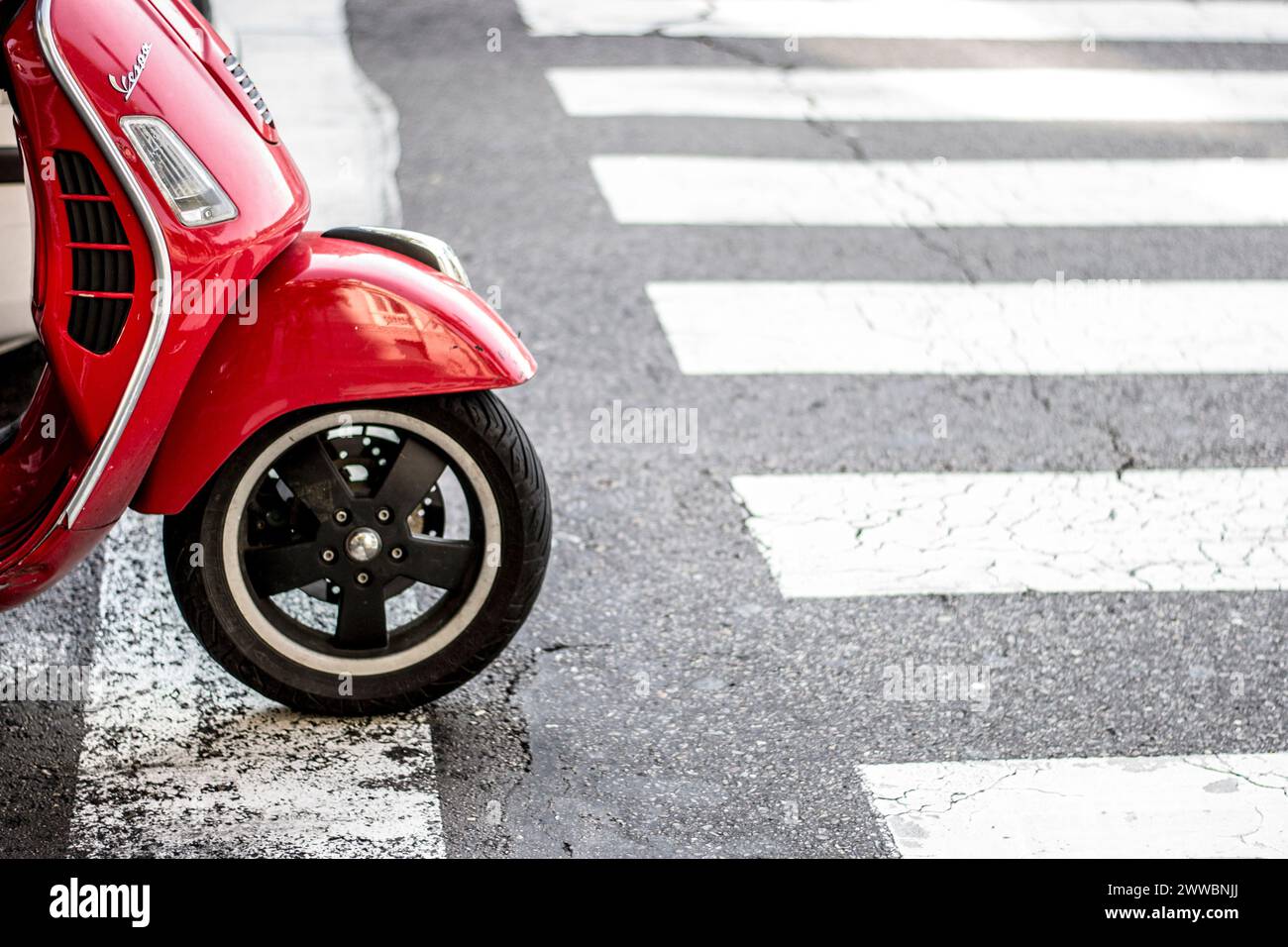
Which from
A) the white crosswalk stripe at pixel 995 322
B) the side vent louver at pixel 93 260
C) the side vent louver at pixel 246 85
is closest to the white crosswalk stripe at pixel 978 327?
the white crosswalk stripe at pixel 995 322

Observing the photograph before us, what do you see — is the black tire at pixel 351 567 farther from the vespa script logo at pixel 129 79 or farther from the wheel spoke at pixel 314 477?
→ the vespa script logo at pixel 129 79

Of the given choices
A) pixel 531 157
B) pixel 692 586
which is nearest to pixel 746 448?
pixel 692 586

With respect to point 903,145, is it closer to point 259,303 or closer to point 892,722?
point 892,722

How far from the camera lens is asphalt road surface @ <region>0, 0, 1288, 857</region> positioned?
3.43m

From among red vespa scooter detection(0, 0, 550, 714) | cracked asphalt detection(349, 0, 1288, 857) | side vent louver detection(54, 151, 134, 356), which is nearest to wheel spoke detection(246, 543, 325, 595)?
red vespa scooter detection(0, 0, 550, 714)

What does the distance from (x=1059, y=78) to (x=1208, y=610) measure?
487 centimetres

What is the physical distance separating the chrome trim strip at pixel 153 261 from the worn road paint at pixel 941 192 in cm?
357

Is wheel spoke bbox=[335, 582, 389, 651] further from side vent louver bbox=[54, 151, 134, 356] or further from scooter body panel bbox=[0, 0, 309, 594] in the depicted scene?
side vent louver bbox=[54, 151, 134, 356]

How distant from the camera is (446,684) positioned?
358 centimetres

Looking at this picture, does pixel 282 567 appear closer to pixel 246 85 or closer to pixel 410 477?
pixel 410 477

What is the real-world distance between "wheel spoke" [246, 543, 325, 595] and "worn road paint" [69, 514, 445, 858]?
1.12 ft

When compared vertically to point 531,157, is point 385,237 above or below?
above

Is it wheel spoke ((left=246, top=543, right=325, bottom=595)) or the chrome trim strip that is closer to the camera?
the chrome trim strip
